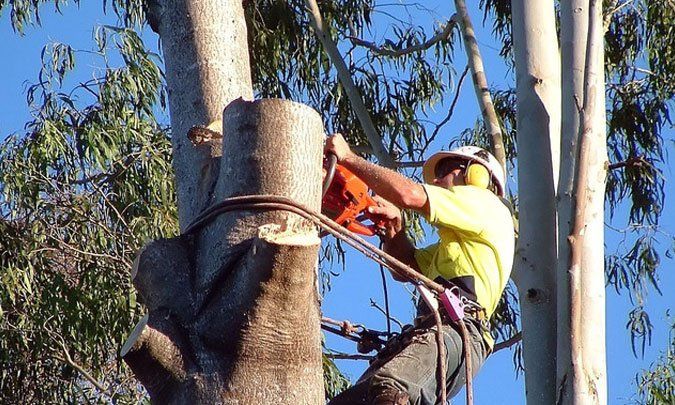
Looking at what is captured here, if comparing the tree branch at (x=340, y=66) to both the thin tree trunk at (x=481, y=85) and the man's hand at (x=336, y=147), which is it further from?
the man's hand at (x=336, y=147)

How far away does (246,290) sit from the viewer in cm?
248

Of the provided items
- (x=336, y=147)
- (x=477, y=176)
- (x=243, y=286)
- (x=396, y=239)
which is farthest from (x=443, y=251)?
(x=243, y=286)

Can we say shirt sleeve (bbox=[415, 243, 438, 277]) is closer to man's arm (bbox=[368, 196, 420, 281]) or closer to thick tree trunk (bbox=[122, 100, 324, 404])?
man's arm (bbox=[368, 196, 420, 281])

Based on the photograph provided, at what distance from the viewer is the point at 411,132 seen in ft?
24.5

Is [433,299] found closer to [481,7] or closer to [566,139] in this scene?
[566,139]

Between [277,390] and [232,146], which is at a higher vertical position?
[232,146]

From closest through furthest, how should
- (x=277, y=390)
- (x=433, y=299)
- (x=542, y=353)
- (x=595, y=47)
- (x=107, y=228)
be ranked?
(x=277, y=390) < (x=433, y=299) < (x=542, y=353) < (x=595, y=47) < (x=107, y=228)

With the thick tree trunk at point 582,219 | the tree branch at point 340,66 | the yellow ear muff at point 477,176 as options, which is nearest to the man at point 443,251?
the yellow ear muff at point 477,176

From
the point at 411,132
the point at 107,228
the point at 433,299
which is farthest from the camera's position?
the point at 411,132

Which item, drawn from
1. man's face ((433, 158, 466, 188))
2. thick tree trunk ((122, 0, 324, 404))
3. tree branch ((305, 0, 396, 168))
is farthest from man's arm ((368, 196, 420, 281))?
tree branch ((305, 0, 396, 168))

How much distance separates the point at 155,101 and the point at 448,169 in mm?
3912

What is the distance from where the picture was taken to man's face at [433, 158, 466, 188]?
398cm

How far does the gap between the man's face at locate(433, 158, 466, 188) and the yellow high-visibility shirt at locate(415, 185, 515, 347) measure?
0.23 metres

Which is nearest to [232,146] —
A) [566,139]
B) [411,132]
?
[566,139]
